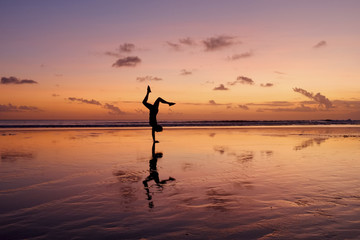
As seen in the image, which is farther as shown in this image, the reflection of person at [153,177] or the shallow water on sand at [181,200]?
the reflection of person at [153,177]

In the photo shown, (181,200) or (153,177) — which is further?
(153,177)

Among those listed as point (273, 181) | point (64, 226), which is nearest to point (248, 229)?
point (64, 226)

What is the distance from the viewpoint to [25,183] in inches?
327

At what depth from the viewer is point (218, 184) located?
8078mm

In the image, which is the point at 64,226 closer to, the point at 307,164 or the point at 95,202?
the point at 95,202

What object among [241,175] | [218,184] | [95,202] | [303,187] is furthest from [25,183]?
[303,187]

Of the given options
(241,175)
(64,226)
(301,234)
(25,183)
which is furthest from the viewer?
(241,175)

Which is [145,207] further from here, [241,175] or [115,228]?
[241,175]

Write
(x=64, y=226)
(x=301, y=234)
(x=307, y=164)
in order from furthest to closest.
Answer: (x=307, y=164) < (x=64, y=226) < (x=301, y=234)

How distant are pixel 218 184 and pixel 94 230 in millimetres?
4114

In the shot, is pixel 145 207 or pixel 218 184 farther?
pixel 218 184

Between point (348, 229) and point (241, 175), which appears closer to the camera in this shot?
point (348, 229)

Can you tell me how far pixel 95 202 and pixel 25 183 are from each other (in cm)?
317

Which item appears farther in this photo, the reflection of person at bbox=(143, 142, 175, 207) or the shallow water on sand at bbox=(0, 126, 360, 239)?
the reflection of person at bbox=(143, 142, 175, 207)
